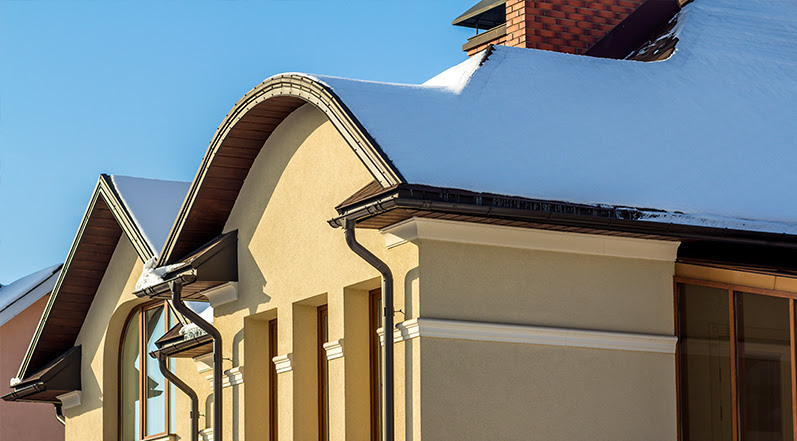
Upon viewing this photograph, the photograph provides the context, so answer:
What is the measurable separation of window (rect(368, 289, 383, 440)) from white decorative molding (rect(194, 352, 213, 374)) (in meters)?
4.19

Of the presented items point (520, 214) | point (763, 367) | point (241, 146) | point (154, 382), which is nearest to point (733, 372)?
point (763, 367)

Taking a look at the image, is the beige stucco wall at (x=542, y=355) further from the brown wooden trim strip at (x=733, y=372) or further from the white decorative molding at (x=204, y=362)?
the white decorative molding at (x=204, y=362)

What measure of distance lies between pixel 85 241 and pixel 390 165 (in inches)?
372

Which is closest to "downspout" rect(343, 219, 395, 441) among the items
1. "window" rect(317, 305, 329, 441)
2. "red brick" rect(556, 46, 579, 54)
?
"window" rect(317, 305, 329, 441)

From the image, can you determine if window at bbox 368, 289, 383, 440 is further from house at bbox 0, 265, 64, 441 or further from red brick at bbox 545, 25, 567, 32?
house at bbox 0, 265, 64, 441

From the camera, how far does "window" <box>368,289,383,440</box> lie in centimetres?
1191

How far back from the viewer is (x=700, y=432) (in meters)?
11.5

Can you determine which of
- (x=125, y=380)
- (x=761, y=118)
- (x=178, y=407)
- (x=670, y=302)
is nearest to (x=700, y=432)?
(x=670, y=302)

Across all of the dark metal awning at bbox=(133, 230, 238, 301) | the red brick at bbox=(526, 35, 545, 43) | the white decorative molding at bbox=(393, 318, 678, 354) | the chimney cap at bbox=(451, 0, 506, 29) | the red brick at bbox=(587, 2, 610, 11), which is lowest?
the white decorative molding at bbox=(393, 318, 678, 354)

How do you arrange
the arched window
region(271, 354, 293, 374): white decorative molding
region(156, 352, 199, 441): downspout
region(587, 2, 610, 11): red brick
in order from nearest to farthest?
region(271, 354, 293, 374): white decorative molding
region(587, 2, 610, 11): red brick
region(156, 352, 199, 441): downspout
the arched window

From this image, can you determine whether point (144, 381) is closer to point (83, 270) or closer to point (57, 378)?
point (57, 378)

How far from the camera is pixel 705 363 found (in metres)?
11.6

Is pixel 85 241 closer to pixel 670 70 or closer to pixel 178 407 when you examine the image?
pixel 178 407

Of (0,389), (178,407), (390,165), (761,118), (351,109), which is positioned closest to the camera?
(390,165)
